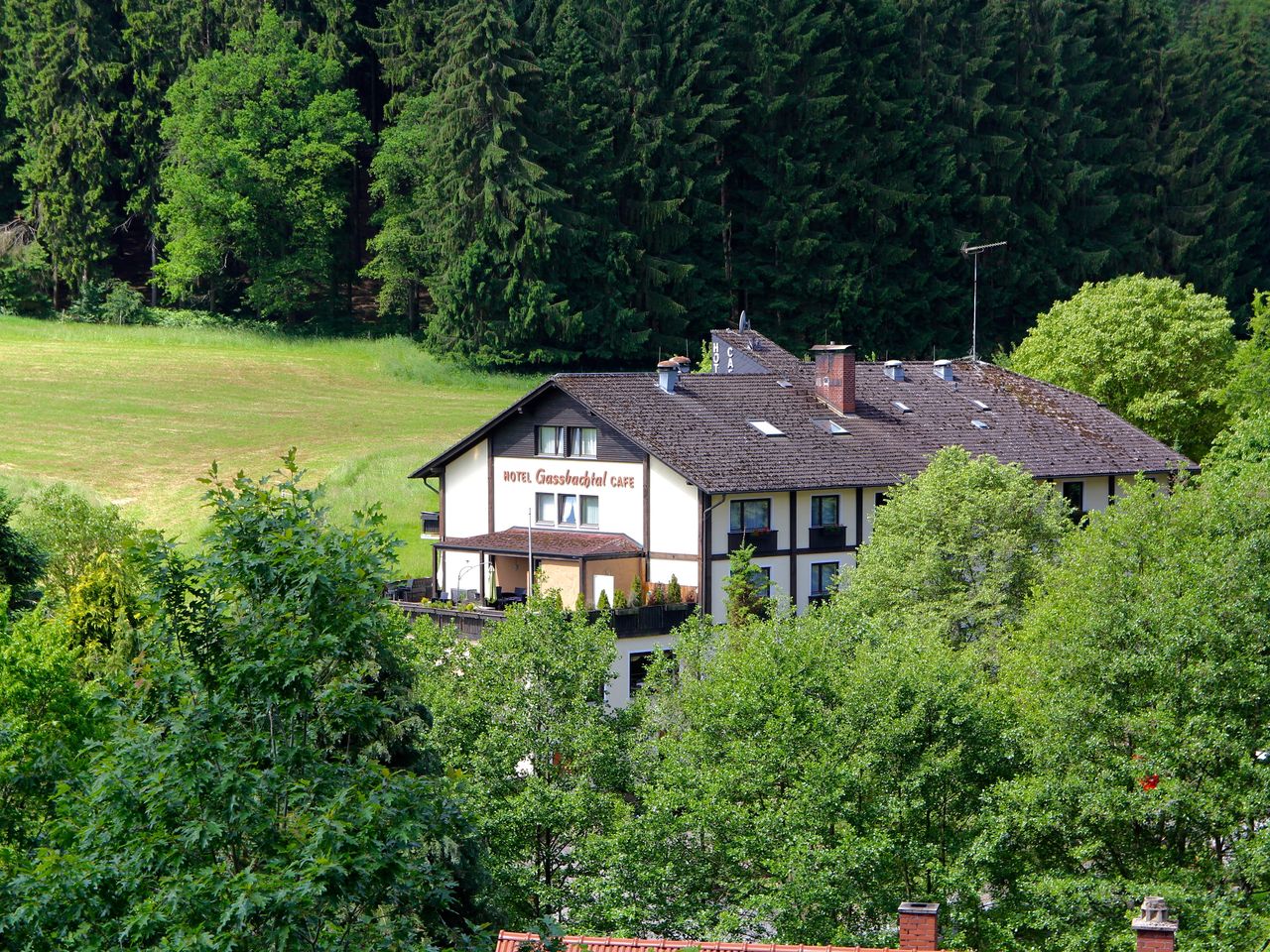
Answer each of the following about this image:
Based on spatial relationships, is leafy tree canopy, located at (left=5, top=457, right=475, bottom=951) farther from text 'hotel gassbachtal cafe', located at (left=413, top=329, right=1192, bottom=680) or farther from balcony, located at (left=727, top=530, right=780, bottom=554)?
balcony, located at (left=727, top=530, right=780, bottom=554)

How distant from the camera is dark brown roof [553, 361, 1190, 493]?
47.9 metres

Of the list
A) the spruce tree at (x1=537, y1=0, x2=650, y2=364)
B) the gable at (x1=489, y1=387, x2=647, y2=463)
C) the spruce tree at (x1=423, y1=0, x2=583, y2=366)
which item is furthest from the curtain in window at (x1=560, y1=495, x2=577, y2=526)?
the spruce tree at (x1=537, y1=0, x2=650, y2=364)

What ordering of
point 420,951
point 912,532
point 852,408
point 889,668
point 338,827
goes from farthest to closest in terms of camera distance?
1. point 852,408
2. point 912,532
3. point 889,668
4. point 420,951
5. point 338,827

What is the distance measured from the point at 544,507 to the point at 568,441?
1981 mm

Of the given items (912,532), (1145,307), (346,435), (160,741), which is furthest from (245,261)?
(160,741)

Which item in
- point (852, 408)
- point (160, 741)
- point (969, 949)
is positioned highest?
point (852, 408)

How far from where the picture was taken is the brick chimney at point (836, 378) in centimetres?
5344

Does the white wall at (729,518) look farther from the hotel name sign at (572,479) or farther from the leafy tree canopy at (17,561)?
the leafy tree canopy at (17,561)


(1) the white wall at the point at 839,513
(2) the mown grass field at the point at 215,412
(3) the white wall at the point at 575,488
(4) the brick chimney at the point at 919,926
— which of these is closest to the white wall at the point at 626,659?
(3) the white wall at the point at 575,488

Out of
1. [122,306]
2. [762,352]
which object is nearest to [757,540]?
[762,352]

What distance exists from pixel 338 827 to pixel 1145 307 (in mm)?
55681

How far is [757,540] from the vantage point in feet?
155

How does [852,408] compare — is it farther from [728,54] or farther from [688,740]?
[728,54]

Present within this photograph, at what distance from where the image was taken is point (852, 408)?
5394 centimetres
